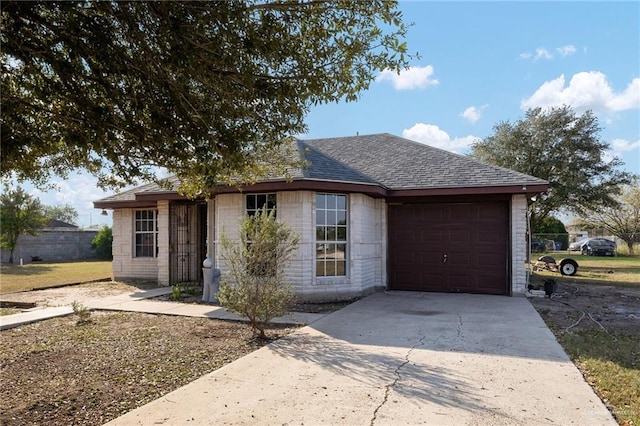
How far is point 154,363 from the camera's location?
5.63 meters

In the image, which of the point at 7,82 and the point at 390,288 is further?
the point at 390,288

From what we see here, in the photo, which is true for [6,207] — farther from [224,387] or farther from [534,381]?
[534,381]

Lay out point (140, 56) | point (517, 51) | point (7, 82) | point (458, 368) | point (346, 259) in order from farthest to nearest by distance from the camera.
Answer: point (346, 259) < point (517, 51) < point (458, 368) < point (7, 82) < point (140, 56)

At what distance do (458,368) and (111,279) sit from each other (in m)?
13.6

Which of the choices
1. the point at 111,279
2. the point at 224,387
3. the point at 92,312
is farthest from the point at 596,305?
the point at 111,279

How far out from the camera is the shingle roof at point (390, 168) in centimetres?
1087

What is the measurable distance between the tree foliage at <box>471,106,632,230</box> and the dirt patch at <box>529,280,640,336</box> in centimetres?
951

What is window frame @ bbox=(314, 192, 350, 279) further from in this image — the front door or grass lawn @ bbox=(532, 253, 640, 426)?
the front door

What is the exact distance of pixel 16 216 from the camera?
24.1 m

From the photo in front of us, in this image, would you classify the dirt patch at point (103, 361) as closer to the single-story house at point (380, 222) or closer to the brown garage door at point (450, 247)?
the single-story house at point (380, 222)

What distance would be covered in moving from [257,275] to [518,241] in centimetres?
736

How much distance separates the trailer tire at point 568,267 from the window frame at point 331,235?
1097cm

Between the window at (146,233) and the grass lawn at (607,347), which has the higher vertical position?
the window at (146,233)

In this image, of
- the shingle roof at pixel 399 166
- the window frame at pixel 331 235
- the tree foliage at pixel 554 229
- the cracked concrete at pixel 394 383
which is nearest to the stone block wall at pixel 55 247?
the shingle roof at pixel 399 166
